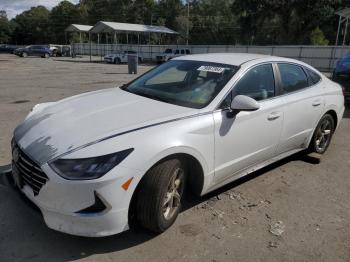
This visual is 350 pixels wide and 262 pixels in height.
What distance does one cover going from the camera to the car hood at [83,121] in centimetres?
297

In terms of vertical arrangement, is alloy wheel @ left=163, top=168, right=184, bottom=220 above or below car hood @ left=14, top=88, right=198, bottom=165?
below

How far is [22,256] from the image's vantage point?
297cm

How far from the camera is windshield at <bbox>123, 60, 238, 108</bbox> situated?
3.74 metres

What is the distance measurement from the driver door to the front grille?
63.8 inches

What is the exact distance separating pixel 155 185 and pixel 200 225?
2.61 ft

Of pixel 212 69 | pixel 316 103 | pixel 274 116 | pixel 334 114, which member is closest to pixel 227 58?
pixel 212 69

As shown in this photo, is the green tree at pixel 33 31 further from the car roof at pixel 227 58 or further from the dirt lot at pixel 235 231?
the dirt lot at pixel 235 231

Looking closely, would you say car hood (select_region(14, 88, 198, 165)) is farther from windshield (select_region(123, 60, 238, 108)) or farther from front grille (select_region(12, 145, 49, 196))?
windshield (select_region(123, 60, 238, 108))

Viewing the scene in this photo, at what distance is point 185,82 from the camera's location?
4.14 m

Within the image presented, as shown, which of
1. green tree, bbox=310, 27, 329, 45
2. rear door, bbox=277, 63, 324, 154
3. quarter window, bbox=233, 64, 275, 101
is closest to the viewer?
quarter window, bbox=233, 64, 275, 101

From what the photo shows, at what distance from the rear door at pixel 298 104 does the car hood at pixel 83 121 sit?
160 centimetres

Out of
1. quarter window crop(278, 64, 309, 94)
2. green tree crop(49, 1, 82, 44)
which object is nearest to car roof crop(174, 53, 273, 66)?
quarter window crop(278, 64, 309, 94)

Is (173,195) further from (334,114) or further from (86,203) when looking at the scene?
(334,114)

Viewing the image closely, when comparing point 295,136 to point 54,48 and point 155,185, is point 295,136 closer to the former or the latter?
point 155,185
